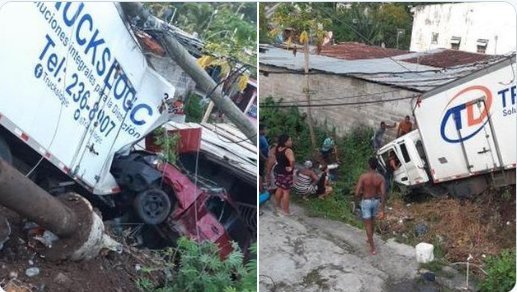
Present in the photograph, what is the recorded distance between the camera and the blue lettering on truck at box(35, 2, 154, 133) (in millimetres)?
2801

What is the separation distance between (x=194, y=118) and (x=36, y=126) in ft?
2.41

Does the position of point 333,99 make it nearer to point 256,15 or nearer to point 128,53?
point 256,15

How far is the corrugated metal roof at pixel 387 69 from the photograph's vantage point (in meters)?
3.00

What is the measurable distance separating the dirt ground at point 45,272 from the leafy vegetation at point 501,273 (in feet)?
5.55

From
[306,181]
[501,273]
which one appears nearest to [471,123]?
[501,273]

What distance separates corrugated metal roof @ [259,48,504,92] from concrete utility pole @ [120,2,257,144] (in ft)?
0.86

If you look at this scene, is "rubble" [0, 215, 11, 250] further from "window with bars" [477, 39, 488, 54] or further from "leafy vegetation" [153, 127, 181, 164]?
"window with bars" [477, 39, 488, 54]

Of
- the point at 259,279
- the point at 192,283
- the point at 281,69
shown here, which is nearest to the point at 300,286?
the point at 259,279

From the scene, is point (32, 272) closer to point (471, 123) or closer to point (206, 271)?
point (206, 271)

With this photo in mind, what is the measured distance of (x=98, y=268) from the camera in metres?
3.10

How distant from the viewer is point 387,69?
131 inches

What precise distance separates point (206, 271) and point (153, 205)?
0.42 metres

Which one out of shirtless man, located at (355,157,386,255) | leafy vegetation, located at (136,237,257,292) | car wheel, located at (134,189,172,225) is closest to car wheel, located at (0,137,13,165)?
car wheel, located at (134,189,172,225)

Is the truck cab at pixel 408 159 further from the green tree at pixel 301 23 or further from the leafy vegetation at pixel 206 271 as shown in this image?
the leafy vegetation at pixel 206 271
